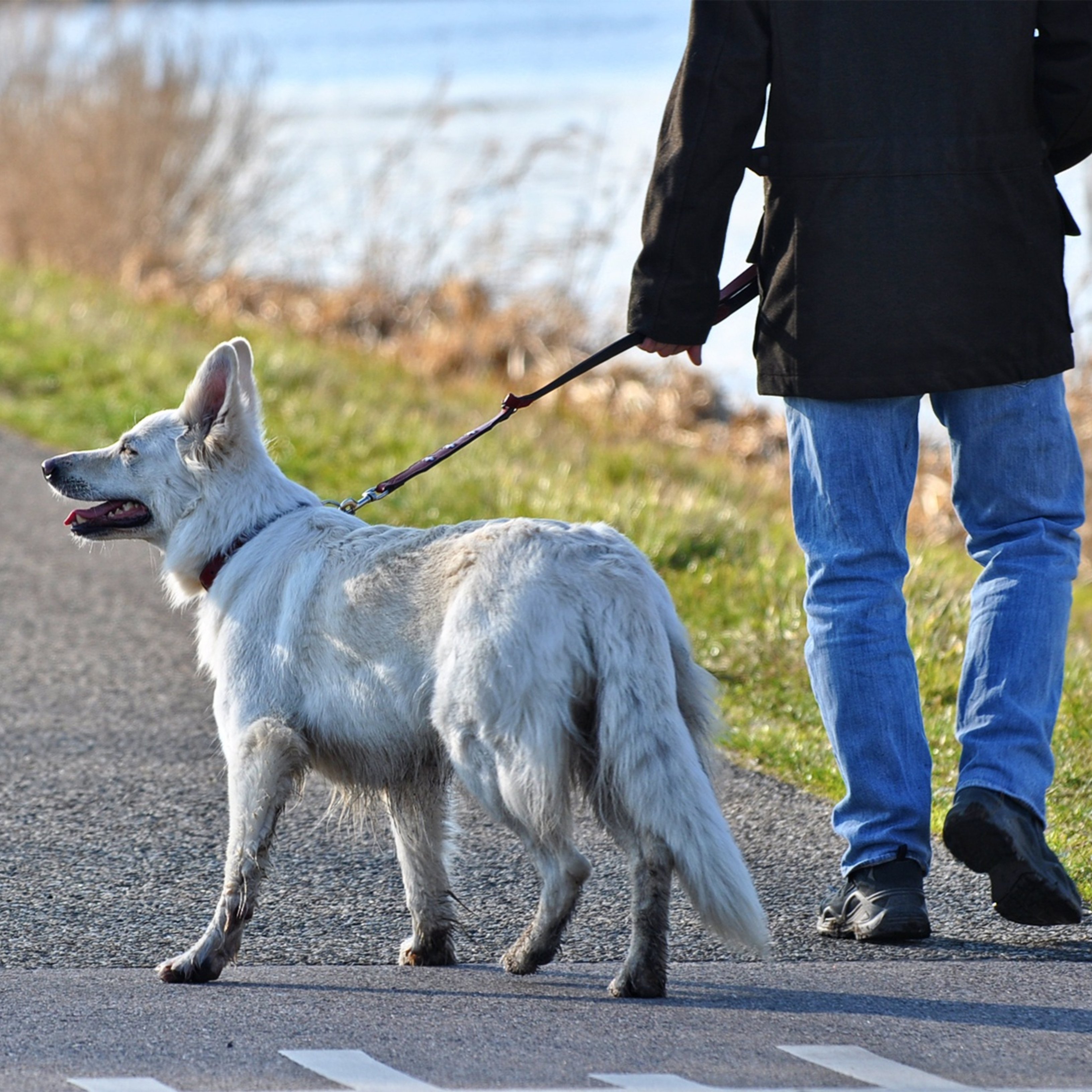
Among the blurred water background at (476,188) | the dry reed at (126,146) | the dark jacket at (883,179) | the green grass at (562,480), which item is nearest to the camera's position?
the dark jacket at (883,179)

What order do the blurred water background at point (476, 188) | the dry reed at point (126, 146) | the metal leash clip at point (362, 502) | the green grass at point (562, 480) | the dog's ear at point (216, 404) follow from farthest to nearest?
the dry reed at point (126, 146)
the blurred water background at point (476, 188)
the green grass at point (562, 480)
the metal leash clip at point (362, 502)
the dog's ear at point (216, 404)

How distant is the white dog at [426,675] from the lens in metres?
3.29

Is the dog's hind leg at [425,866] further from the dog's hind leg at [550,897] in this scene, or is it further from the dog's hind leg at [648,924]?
the dog's hind leg at [648,924]

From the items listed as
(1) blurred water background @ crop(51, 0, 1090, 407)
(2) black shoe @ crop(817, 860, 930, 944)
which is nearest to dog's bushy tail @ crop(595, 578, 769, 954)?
(2) black shoe @ crop(817, 860, 930, 944)

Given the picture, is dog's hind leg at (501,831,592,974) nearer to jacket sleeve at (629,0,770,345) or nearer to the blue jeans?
the blue jeans

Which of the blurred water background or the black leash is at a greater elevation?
the blurred water background

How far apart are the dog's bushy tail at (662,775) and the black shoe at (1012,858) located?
613mm

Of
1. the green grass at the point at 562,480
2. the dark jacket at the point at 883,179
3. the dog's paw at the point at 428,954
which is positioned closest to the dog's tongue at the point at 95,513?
the green grass at the point at 562,480

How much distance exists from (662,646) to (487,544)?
0.44 meters

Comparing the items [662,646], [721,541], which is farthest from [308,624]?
[721,541]

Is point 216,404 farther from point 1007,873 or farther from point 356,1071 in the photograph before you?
point 1007,873

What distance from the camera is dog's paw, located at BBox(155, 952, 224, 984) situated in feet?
11.5

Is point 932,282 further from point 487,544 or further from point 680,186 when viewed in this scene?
point 487,544

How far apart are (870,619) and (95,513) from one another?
1929 mm
